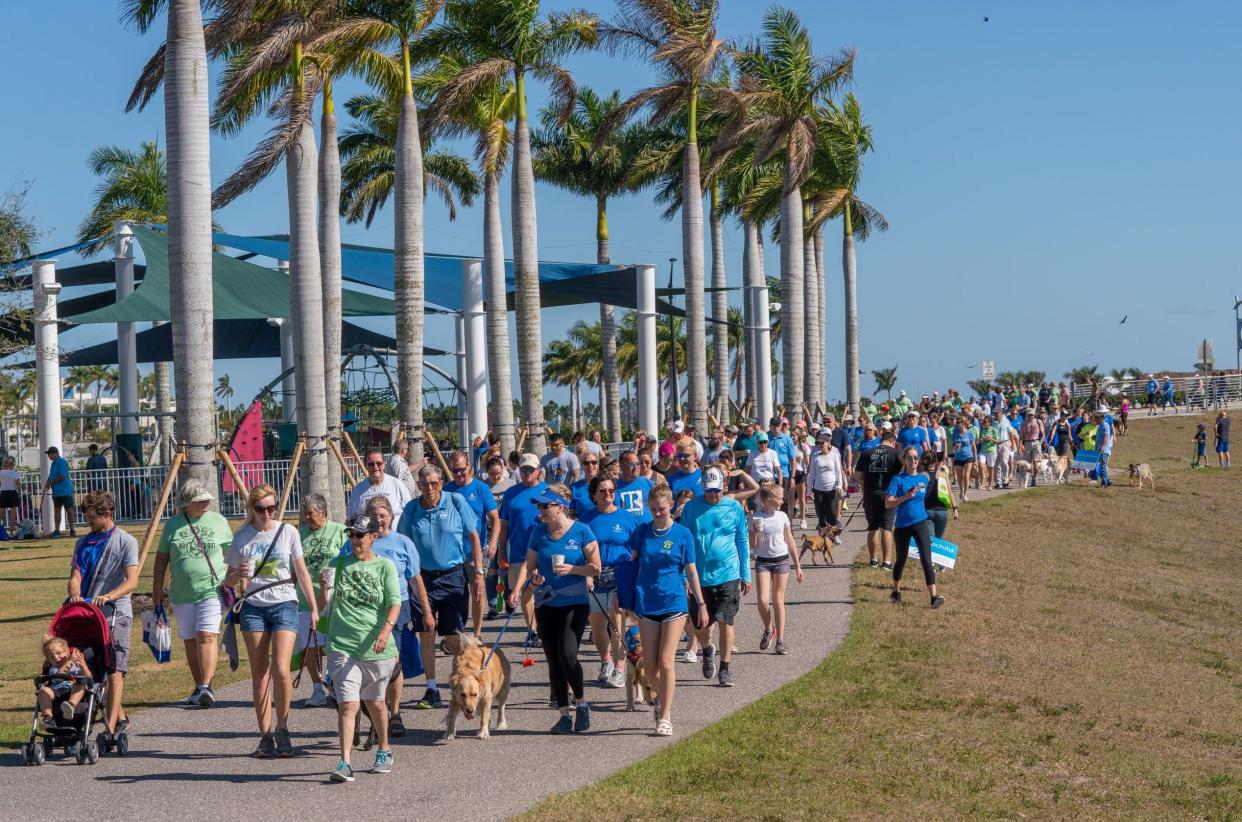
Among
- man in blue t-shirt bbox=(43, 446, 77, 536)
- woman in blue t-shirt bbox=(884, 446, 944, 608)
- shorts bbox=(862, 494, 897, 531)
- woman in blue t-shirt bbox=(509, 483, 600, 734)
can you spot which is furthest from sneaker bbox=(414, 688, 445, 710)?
man in blue t-shirt bbox=(43, 446, 77, 536)

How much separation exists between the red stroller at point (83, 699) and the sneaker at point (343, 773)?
6.14 feet

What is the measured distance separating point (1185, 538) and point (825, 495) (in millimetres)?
12994

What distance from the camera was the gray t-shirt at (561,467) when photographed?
15.3 meters

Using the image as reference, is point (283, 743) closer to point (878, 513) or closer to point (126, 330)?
point (878, 513)

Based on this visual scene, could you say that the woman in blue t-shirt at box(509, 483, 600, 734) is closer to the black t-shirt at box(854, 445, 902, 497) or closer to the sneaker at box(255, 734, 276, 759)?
the sneaker at box(255, 734, 276, 759)

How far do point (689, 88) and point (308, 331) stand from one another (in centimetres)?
1188

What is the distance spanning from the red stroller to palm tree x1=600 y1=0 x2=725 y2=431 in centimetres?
1959

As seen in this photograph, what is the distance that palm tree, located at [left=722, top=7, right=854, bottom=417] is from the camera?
30.6m

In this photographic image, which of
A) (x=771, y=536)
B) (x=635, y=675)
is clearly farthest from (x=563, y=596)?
(x=771, y=536)

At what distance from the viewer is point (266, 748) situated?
9.03m

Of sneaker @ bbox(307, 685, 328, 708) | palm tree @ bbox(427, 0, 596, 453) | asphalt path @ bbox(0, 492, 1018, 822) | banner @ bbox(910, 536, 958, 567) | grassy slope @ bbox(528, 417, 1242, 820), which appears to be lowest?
grassy slope @ bbox(528, 417, 1242, 820)

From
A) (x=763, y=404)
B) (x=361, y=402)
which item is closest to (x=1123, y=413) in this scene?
(x=763, y=404)

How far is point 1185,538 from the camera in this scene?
1126 inches

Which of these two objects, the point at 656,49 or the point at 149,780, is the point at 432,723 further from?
the point at 656,49
